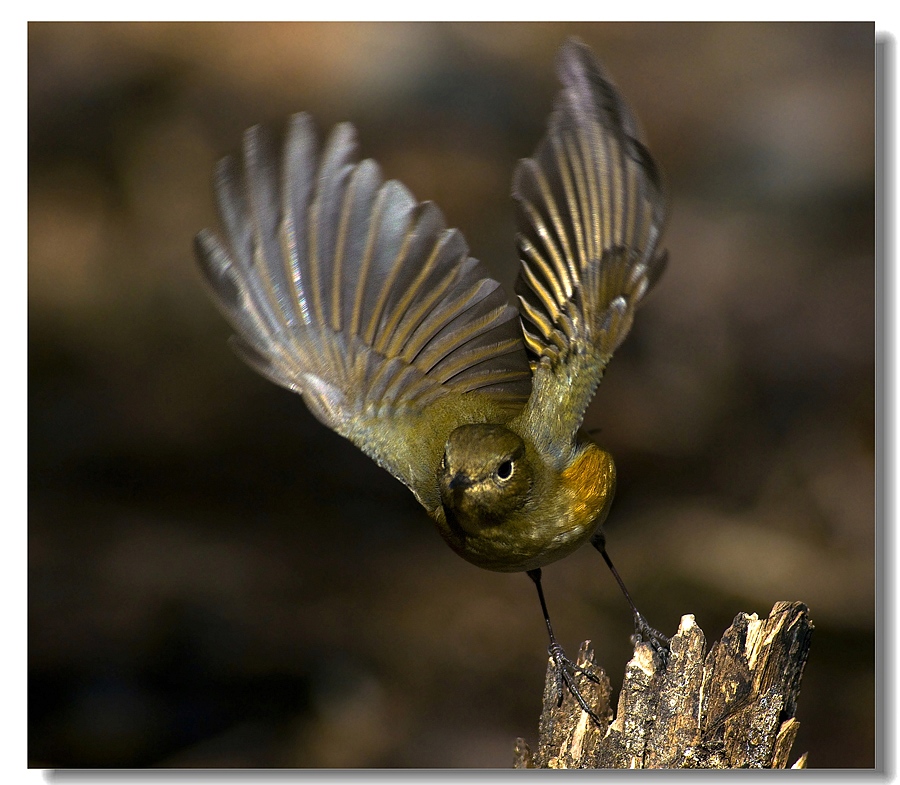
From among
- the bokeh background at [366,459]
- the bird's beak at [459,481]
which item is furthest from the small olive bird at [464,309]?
the bokeh background at [366,459]

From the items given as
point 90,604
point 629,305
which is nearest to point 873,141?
point 629,305

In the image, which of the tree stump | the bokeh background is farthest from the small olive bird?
the bokeh background

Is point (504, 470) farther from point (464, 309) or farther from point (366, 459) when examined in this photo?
point (366, 459)

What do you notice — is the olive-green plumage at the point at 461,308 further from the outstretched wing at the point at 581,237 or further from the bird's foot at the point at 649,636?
the bird's foot at the point at 649,636

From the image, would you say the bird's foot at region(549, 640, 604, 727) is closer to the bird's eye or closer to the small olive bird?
the small olive bird

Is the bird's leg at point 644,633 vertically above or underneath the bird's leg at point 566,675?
above

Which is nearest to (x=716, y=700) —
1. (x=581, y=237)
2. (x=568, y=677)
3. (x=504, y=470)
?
(x=568, y=677)

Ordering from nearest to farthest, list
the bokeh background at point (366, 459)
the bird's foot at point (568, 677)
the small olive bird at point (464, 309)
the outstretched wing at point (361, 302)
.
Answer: the small olive bird at point (464, 309), the bird's foot at point (568, 677), the outstretched wing at point (361, 302), the bokeh background at point (366, 459)

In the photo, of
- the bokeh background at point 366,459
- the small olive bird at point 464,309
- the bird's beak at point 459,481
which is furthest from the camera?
the bokeh background at point 366,459
